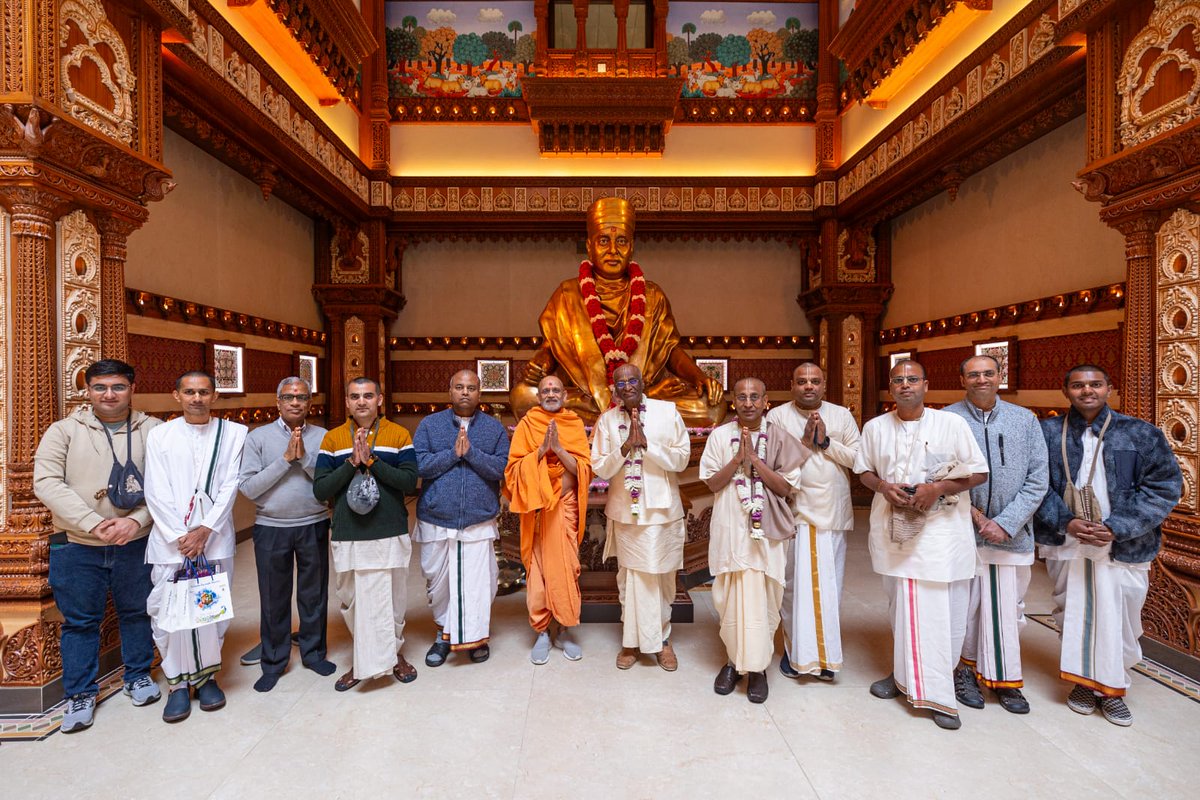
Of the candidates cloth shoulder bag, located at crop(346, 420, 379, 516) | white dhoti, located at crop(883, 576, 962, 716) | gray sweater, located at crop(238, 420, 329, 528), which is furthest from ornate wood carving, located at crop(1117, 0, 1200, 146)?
gray sweater, located at crop(238, 420, 329, 528)

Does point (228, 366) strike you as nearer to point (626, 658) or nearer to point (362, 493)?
point (362, 493)

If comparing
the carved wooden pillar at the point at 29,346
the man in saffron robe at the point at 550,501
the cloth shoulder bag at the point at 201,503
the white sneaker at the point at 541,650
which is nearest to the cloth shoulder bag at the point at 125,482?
the cloth shoulder bag at the point at 201,503

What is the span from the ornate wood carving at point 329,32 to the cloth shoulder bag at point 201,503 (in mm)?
4089

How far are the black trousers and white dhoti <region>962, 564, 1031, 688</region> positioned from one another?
11.0 feet

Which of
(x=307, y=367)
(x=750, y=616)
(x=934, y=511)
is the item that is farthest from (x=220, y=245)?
(x=934, y=511)

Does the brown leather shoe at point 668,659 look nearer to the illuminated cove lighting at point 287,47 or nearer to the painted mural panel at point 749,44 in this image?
the illuminated cove lighting at point 287,47

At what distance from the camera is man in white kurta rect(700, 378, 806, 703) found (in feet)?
9.10

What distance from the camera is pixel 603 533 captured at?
4.04 m

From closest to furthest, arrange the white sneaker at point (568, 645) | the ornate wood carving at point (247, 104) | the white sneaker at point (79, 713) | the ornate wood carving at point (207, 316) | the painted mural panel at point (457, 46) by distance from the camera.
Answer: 1. the white sneaker at point (79, 713)
2. the white sneaker at point (568, 645)
3. the ornate wood carving at point (247, 104)
4. the ornate wood carving at point (207, 316)
5. the painted mural panel at point (457, 46)

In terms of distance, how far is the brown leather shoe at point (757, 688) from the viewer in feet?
9.20

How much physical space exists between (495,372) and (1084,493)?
6.78 m

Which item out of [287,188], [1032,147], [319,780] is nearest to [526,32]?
[287,188]

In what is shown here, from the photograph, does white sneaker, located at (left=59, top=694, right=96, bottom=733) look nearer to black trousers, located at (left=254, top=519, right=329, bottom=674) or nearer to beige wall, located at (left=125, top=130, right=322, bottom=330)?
black trousers, located at (left=254, top=519, right=329, bottom=674)

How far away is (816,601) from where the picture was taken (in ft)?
9.70
